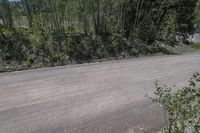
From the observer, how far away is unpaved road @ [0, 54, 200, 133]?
4648mm

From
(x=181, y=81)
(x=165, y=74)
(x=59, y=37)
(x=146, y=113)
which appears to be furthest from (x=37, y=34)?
(x=146, y=113)

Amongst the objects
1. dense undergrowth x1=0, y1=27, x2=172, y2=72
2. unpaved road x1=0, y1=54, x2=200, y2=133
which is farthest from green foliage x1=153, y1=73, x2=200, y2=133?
dense undergrowth x1=0, y1=27, x2=172, y2=72

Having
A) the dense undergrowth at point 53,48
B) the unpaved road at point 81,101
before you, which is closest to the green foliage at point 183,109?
the unpaved road at point 81,101

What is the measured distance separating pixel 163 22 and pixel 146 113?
14.7m

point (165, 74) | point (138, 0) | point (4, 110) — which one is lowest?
point (165, 74)

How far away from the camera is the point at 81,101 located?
5902mm

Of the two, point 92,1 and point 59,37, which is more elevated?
point 92,1

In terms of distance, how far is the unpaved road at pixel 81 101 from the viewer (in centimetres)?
465

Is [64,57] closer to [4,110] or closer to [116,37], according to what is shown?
[116,37]

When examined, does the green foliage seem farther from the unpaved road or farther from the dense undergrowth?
the dense undergrowth

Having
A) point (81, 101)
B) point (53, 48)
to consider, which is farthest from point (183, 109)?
point (53, 48)

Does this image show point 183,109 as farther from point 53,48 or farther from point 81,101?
point 53,48

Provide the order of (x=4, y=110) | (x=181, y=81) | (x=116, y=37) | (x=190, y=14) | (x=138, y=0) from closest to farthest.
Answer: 1. (x=4, y=110)
2. (x=181, y=81)
3. (x=116, y=37)
4. (x=138, y=0)
5. (x=190, y=14)

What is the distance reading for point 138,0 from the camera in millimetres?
17750
